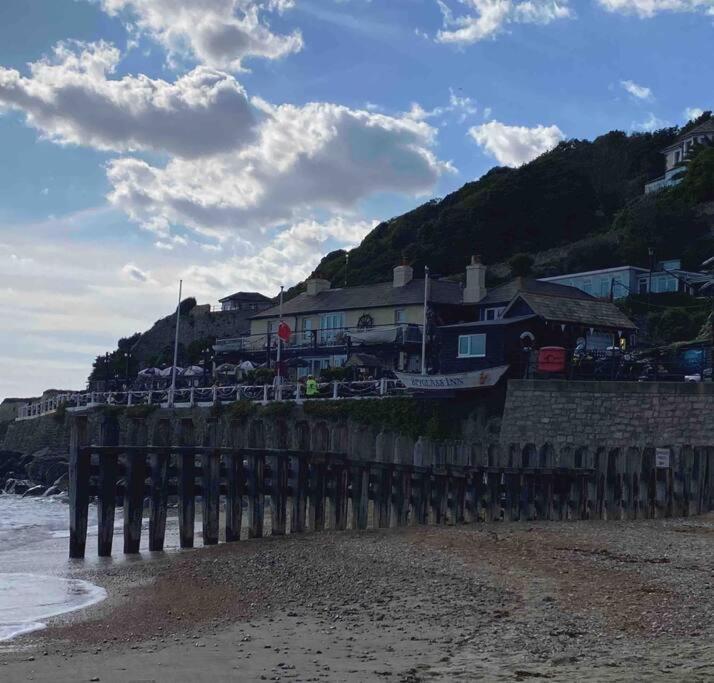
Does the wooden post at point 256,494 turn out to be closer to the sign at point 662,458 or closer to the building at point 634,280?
the sign at point 662,458

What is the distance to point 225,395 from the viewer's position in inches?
1850

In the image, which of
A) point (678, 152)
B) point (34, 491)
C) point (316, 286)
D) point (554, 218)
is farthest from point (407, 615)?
point (678, 152)

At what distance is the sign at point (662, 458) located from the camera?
63.8 ft

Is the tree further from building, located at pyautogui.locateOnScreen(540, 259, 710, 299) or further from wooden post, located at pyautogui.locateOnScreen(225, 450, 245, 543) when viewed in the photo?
wooden post, located at pyautogui.locateOnScreen(225, 450, 245, 543)

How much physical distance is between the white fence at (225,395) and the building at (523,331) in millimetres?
2830

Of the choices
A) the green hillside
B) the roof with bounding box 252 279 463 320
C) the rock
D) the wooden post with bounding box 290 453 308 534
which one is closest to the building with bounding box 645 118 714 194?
the green hillside

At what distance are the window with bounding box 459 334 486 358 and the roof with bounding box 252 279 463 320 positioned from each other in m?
18.6

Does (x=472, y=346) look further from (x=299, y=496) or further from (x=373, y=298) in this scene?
(x=373, y=298)

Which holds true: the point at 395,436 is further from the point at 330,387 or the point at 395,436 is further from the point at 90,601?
the point at 330,387

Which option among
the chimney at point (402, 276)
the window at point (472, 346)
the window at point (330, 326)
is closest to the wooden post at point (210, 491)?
the window at point (472, 346)

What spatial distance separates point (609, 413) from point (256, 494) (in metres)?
12.9

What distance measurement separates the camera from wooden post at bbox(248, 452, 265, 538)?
18641 mm

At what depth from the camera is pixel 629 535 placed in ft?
52.9

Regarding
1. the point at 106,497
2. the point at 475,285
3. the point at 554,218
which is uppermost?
the point at 554,218
